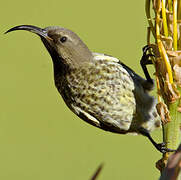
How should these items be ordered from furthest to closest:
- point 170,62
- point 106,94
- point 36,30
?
1. point 106,94
2. point 36,30
3. point 170,62

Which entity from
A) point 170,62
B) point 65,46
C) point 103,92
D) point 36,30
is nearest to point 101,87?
point 103,92

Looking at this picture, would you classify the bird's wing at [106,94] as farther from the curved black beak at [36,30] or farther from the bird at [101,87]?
the curved black beak at [36,30]

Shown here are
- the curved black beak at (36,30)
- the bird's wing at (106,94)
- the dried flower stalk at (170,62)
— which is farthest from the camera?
the bird's wing at (106,94)

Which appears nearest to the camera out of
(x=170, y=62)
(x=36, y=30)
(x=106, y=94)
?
(x=170, y=62)

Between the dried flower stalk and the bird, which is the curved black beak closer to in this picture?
the bird

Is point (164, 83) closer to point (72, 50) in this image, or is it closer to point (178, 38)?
point (178, 38)

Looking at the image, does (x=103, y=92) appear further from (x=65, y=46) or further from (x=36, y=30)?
(x=36, y=30)

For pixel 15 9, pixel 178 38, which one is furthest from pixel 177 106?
pixel 15 9

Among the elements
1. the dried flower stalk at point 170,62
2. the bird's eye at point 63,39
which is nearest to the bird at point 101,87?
the bird's eye at point 63,39

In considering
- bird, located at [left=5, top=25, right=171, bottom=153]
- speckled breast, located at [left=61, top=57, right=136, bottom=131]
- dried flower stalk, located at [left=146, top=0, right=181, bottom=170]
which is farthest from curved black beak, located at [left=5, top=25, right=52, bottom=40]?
dried flower stalk, located at [left=146, top=0, right=181, bottom=170]
